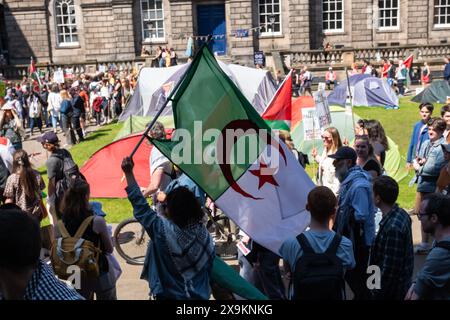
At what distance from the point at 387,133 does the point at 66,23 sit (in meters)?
24.3

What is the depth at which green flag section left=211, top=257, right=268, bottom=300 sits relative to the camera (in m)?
4.40

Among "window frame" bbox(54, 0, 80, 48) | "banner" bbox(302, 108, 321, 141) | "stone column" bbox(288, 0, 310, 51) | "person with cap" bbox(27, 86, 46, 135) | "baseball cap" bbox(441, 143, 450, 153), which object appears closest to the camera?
"baseball cap" bbox(441, 143, 450, 153)

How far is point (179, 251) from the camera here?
4652 mm

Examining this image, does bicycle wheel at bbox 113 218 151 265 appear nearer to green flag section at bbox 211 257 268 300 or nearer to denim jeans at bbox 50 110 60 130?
green flag section at bbox 211 257 268 300

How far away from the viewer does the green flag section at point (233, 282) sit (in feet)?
14.4

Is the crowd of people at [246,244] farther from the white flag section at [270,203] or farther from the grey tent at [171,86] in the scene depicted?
the grey tent at [171,86]

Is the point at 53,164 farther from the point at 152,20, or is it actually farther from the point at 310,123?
the point at 152,20

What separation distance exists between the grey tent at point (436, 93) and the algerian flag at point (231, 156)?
67.0ft

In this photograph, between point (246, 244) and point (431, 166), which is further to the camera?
point (431, 166)

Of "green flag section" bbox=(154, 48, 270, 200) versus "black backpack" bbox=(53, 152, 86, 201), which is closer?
"green flag section" bbox=(154, 48, 270, 200)

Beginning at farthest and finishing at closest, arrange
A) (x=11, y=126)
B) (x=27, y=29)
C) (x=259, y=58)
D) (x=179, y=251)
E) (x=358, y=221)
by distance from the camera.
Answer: (x=27, y=29), (x=259, y=58), (x=11, y=126), (x=358, y=221), (x=179, y=251)

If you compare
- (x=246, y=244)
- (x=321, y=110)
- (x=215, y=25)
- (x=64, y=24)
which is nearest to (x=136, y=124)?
(x=321, y=110)

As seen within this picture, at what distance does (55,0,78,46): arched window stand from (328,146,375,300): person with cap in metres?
33.1

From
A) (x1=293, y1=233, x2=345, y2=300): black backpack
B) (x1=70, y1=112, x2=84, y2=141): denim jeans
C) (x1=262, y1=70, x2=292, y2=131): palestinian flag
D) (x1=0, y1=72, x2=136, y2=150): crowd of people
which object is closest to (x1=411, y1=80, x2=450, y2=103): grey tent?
(x1=0, y1=72, x2=136, y2=150): crowd of people
